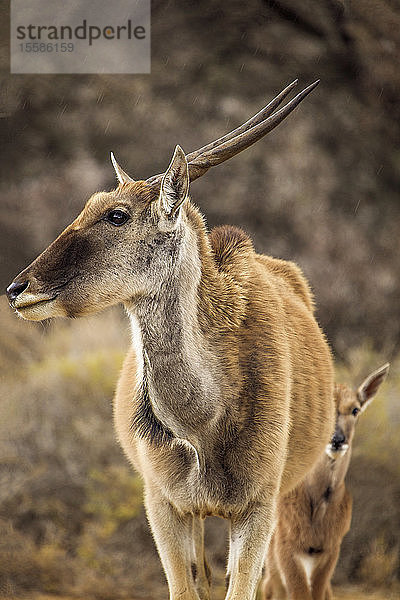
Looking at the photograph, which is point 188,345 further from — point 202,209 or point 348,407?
point 202,209

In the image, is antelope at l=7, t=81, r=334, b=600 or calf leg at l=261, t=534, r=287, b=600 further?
calf leg at l=261, t=534, r=287, b=600

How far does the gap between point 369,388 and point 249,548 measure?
1446mm

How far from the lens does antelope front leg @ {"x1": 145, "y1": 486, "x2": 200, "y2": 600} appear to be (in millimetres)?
3000

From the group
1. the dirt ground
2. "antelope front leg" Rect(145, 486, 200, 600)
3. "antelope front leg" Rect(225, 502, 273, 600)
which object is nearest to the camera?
"antelope front leg" Rect(225, 502, 273, 600)

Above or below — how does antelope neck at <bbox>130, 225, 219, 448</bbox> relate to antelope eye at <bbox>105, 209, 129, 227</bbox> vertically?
below

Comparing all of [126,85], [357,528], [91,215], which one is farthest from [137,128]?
[357,528]

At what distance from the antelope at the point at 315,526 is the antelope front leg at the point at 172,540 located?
3.05 ft

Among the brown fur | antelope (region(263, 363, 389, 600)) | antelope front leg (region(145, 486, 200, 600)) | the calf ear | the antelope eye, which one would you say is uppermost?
the antelope eye

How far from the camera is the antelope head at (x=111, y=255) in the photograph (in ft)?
8.81

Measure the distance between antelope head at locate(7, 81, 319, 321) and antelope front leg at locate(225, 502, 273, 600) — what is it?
879mm

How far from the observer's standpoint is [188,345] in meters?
2.79

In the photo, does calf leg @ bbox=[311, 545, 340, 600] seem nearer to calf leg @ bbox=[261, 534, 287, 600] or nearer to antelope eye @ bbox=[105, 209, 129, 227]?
calf leg @ bbox=[261, 534, 287, 600]

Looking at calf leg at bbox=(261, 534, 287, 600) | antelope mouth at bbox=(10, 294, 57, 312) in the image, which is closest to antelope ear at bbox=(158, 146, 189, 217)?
antelope mouth at bbox=(10, 294, 57, 312)

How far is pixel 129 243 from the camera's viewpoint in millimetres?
2764
